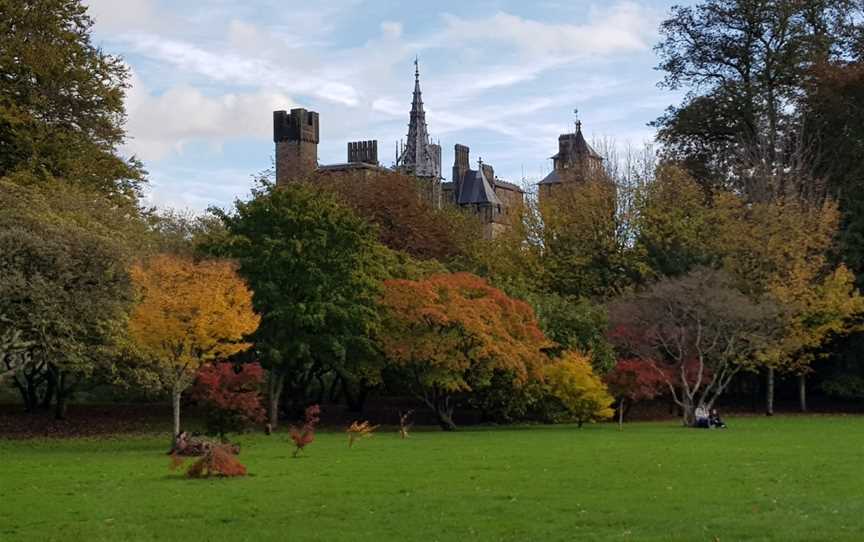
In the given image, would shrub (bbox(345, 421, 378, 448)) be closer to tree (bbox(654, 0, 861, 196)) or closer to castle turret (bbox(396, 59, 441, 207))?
tree (bbox(654, 0, 861, 196))

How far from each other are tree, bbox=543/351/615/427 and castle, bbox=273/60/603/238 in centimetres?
1934

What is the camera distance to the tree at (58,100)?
4178cm

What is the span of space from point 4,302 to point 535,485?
1750cm

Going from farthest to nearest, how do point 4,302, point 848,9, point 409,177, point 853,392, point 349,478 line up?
point 409,177 < point 848,9 < point 853,392 < point 4,302 < point 349,478

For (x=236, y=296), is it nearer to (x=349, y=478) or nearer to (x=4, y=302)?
(x=4, y=302)

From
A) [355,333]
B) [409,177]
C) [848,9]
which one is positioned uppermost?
[848,9]

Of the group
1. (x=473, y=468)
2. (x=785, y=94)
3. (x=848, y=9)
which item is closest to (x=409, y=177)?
(x=785, y=94)

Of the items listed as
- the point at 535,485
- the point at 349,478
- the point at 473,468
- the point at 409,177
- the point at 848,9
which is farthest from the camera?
the point at 409,177

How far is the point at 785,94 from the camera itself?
5572cm

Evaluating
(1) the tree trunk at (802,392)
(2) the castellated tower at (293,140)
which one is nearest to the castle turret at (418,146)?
(2) the castellated tower at (293,140)

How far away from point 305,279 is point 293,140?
141ft

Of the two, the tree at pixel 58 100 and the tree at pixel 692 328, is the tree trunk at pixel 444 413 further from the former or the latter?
the tree at pixel 58 100

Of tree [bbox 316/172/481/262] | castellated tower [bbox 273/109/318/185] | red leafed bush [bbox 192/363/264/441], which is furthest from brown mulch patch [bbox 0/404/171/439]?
castellated tower [bbox 273/109/318/185]

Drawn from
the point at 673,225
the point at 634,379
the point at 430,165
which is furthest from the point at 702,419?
the point at 430,165
